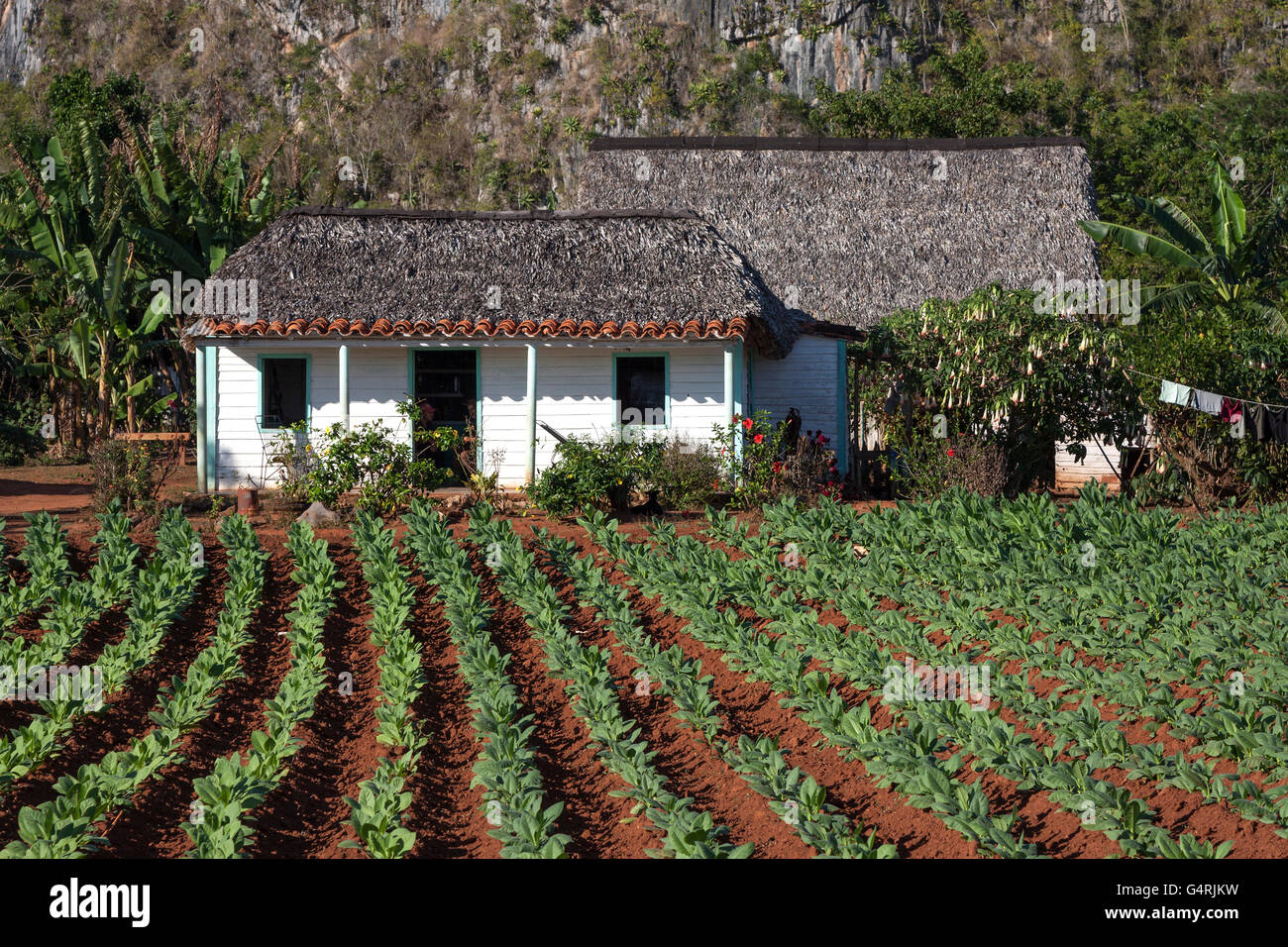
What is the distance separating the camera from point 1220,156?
102ft

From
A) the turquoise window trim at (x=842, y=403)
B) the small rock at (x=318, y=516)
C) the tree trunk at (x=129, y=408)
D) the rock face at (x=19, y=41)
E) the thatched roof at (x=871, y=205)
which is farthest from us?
the rock face at (x=19, y=41)

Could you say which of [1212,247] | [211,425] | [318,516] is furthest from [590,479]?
[1212,247]

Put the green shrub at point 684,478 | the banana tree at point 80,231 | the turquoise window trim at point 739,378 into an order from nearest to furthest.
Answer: the green shrub at point 684,478, the turquoise window trim at point 739,378, the banana tree at point 80,231

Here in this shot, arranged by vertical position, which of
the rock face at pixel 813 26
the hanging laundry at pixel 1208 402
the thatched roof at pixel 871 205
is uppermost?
the rock face at pixel 813 26

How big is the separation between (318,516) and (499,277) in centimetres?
471

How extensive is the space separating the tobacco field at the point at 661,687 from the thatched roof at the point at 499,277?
3.79m

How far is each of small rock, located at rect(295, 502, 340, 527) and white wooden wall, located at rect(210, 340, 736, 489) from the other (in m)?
3.17

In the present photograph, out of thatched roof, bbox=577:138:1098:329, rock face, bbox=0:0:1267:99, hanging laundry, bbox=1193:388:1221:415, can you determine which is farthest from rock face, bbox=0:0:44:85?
hanging laundry, bbox=1193:388:1221:415

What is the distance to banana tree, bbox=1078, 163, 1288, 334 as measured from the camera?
69.3ft

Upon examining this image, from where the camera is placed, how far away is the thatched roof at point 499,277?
1645cm

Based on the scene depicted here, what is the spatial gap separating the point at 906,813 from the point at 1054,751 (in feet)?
2.95

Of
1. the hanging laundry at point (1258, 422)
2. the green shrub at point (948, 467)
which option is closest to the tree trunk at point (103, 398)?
the green shrub at point (948, 467)

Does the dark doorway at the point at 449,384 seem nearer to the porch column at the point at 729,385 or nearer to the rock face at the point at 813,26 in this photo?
the porch column at the point at 729,385
